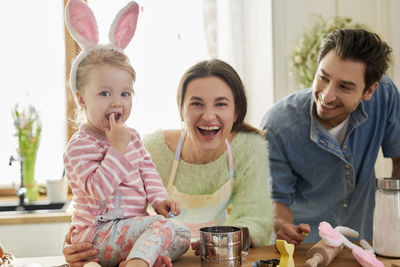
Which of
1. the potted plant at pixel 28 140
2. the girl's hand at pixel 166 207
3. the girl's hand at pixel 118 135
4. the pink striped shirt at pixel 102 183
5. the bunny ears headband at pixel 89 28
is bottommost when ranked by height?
the potted plant at pixel 28 140

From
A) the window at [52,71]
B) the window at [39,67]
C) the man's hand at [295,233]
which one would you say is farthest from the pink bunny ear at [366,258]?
the window at [39,67]

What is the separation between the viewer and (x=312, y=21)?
9.40 ft

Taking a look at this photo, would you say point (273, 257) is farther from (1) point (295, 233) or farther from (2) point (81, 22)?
(2) point (81, 22)

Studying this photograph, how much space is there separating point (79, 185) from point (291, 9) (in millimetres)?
2130

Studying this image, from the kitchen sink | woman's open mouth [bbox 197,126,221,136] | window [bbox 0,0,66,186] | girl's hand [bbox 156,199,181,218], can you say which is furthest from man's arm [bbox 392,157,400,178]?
window [bbox 0,0,66,186]

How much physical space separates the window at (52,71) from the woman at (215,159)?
1639mm

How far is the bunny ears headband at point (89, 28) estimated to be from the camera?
1.09 meters

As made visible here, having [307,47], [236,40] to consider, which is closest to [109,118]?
[307,47]

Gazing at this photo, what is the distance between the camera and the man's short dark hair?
156 centimetres

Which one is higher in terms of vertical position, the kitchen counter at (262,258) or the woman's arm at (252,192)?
the woman's arm at (252,192)

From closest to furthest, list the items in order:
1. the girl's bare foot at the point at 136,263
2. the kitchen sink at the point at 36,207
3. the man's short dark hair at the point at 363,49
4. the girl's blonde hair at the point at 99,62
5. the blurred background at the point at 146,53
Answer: the girl's bare foot at the point at 136,263 → the girl's blonde hair at the point at 99,62 → the man's short dark hair at the point at 363,49 → the kitchen sink at the point at 36,207 → the blurred background at the point at 146,53

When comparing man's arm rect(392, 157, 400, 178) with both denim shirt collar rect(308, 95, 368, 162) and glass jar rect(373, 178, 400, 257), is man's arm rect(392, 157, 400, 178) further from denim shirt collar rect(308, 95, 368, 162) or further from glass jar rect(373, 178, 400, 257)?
glass jar rect(373, 178, 400, 257)

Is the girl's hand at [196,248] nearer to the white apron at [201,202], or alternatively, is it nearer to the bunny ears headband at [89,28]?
the white apron at [201,202]

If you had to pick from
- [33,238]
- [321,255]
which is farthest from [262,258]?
[33,238]
